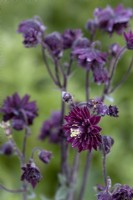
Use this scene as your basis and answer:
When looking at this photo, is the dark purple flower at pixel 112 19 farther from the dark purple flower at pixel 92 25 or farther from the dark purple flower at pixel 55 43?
the dark purple flower at pixel 55 43

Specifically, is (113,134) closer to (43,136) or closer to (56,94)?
(56,94)

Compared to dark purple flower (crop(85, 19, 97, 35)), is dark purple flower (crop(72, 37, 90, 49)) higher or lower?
lower

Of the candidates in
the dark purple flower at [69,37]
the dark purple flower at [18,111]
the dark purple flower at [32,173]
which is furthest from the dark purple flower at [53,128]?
the dark purple flower at [32,173]

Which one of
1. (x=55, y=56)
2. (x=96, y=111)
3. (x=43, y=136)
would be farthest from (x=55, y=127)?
(x=96, y=111)

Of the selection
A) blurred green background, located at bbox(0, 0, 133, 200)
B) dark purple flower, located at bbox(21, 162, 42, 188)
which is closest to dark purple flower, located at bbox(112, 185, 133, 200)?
dark purple flower, located at bbox(21, 162, 42, 188)

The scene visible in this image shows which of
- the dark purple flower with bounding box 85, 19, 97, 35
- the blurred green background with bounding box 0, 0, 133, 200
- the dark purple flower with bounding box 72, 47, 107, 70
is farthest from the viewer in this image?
the blurred green background with bounding box 0, 0, 133, 200

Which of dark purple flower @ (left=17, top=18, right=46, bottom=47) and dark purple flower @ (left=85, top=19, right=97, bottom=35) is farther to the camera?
dark purple flower @ (left=85, top=19, right=97, bottom=35)

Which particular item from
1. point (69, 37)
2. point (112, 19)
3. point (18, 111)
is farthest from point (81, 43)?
point (18, 111)

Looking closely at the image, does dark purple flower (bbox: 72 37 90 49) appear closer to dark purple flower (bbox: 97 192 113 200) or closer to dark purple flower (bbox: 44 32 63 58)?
dark purple flower (bbox: 44 32 63 58)
